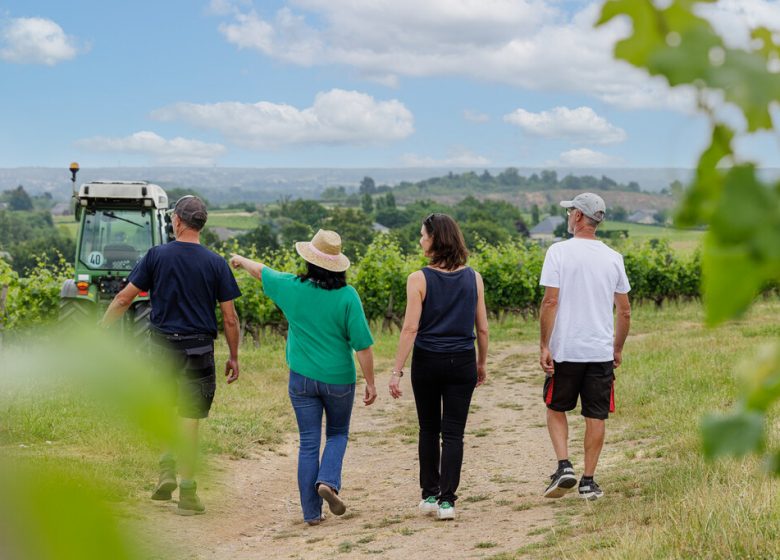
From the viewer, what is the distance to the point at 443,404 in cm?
586

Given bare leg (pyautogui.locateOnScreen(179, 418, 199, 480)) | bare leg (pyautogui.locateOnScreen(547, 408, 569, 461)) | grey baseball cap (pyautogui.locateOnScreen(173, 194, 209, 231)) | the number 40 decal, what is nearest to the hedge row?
the number 40 decal

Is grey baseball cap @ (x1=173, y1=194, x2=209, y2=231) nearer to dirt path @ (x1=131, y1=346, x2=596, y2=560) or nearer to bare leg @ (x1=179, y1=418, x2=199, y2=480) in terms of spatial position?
dirt path @ (x1=131, y1=346, x2=596, y2=560)

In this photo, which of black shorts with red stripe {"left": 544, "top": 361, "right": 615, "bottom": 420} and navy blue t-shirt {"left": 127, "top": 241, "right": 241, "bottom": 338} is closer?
navy blue t-shirt {"left": 127, "top": 241, "right": 241, "bottom": 338}

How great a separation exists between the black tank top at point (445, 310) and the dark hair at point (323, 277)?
543 mm

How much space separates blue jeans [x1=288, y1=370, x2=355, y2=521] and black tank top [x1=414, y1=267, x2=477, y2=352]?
67 centimetres

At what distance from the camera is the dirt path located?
5.46 metres

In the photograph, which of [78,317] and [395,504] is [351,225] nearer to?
[395,504]

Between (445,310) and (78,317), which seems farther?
(445,310)

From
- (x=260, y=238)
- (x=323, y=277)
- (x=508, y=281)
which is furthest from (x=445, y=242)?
(x=260, y=238)

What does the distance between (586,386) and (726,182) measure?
213 inches

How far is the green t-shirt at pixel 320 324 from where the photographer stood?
18.8ft

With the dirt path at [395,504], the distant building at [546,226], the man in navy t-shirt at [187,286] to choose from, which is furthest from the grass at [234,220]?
the man in navy t-shirt at [187,286]

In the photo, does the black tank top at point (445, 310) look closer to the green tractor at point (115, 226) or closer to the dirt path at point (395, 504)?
the dirt path at point (395, 504)

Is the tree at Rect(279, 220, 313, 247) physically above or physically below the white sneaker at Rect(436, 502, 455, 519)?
below
